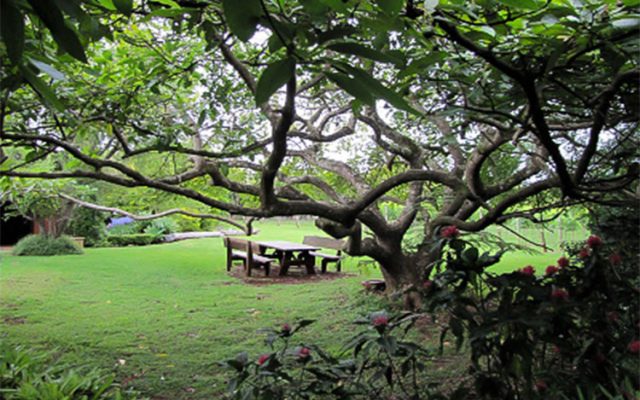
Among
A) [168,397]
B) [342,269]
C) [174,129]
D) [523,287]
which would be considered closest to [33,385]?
[168,397]

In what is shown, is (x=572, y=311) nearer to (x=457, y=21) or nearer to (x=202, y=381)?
(x=457, y=21)

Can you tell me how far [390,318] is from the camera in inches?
70.7

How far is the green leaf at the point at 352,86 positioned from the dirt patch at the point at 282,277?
760 centimetres

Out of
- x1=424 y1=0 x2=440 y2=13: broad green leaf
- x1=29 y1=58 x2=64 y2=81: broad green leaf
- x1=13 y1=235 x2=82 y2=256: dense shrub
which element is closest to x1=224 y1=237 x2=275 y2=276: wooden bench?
x1=13 y1=235 x2=82 y2=256: dense shrub

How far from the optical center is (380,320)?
1.67m

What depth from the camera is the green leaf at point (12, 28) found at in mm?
433

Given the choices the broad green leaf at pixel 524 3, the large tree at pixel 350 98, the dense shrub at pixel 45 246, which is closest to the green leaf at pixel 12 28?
the large tree at pixel 350 98

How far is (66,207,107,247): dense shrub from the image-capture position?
14.9 metres

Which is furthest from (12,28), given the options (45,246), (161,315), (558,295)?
(45,246)

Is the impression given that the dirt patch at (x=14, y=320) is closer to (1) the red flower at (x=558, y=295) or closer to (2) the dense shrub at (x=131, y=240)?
(1) the red flower at (x=558, y=295)

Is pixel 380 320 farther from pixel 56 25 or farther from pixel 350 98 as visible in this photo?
pixel 350 98

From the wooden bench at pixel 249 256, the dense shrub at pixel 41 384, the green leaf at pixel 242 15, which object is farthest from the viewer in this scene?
the wooden bench at pixel 249 256

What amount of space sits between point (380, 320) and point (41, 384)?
2054 mm

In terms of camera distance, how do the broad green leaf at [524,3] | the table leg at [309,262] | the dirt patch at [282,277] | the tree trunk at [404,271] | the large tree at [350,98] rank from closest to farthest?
the large tree at [350,98], the broad green leaf at [524,3], the tree trunk at [404,271], the dirt patch at [282,277], the table leg at [309,262]
